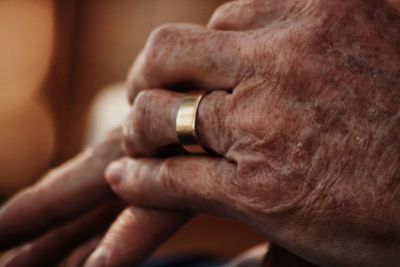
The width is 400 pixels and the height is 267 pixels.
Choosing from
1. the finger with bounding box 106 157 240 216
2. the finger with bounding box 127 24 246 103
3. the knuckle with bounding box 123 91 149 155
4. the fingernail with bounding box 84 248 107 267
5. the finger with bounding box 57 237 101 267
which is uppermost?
the finger with bounding box 127 24 246 103

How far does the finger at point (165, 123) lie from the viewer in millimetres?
602

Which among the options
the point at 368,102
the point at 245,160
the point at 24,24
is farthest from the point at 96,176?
the point at 24,24

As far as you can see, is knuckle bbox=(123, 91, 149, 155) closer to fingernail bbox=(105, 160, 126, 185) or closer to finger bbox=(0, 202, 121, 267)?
fingernail bbox=(105, 160, 126, 185)

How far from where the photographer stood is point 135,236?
A: 706 mm

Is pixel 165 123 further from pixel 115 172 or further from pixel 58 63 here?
pixel 58 63

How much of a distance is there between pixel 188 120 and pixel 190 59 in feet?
0.26

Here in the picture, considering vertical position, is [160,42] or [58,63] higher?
[160,42]

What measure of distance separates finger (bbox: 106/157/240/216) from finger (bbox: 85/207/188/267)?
2cm

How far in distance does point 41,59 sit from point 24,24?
302 mm

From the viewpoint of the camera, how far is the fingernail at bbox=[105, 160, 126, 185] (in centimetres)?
74

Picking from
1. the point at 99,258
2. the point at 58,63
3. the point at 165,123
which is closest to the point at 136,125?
the point at 165,123

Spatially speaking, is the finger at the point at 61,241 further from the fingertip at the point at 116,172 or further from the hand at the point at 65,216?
the fingertip at the point at 116,172

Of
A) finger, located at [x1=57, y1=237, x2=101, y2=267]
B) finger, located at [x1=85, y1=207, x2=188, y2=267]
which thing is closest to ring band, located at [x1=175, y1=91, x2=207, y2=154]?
finger, located at [x1=85, y1=207, x2=188, y2=267]

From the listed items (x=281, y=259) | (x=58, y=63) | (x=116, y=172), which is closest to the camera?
(x=281, y=259)
